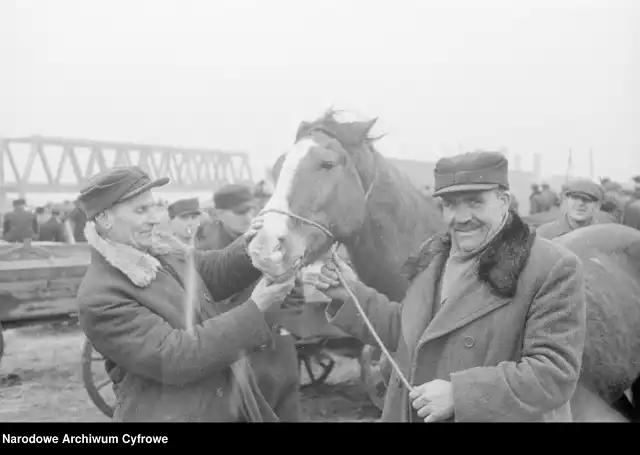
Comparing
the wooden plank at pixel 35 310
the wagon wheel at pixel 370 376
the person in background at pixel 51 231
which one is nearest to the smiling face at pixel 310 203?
the wagon wheel at pixel 370 376

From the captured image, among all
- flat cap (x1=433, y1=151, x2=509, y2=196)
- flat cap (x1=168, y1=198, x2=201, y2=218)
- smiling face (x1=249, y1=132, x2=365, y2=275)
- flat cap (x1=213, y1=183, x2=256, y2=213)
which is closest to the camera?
flat cap (x1=433, y1=151, x2=509, y2=196)

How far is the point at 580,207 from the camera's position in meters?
3.06

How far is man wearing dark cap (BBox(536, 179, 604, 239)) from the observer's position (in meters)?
3.03

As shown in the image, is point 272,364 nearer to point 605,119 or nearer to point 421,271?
point 421,271

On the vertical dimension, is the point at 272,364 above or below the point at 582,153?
below

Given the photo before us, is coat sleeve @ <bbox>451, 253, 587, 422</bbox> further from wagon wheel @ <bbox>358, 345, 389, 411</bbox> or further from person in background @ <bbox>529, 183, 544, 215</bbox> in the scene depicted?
wagon wheel @ <bbox>358, 345, 389, 411</bbox>

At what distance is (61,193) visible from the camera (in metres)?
3.03

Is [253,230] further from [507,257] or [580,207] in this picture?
[580,207]

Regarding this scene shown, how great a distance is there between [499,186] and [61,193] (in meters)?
2.30

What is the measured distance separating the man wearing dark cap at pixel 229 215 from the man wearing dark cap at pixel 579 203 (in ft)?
5.32

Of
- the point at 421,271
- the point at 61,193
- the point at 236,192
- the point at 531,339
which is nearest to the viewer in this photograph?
the point at 531,339

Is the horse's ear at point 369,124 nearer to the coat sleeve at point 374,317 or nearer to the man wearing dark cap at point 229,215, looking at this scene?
the coat sleeve at point 374,317

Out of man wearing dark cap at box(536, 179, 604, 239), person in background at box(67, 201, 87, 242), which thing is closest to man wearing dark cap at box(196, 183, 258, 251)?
man wearing dark cap at box(536, 179, 604, 239)
